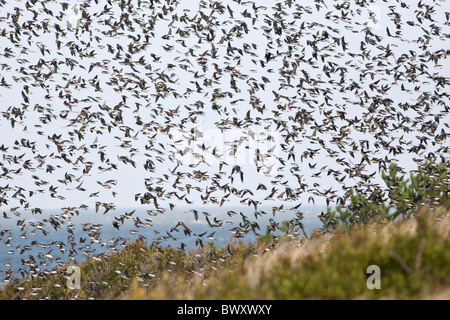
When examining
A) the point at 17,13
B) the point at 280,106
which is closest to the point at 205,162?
the point at 280,106

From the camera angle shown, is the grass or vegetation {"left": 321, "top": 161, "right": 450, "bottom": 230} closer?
the grass

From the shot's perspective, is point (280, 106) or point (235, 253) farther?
point (235, 253)

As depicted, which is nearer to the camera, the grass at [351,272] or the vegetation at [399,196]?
the grass at [351,272]

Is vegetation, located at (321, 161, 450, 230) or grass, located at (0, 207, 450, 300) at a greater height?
vegetation, located at (321, 161, 450, 230)

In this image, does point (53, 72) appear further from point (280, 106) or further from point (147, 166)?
point (280, 106)

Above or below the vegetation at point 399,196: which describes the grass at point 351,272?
below

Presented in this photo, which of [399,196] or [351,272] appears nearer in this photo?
[351,272]

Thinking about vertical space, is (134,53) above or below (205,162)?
above

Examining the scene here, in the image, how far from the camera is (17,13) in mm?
20625

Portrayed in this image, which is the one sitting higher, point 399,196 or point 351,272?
point 399,196

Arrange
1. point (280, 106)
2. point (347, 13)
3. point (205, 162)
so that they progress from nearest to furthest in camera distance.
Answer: point (205, 162)
point (280, 106)
point (347, 13)
